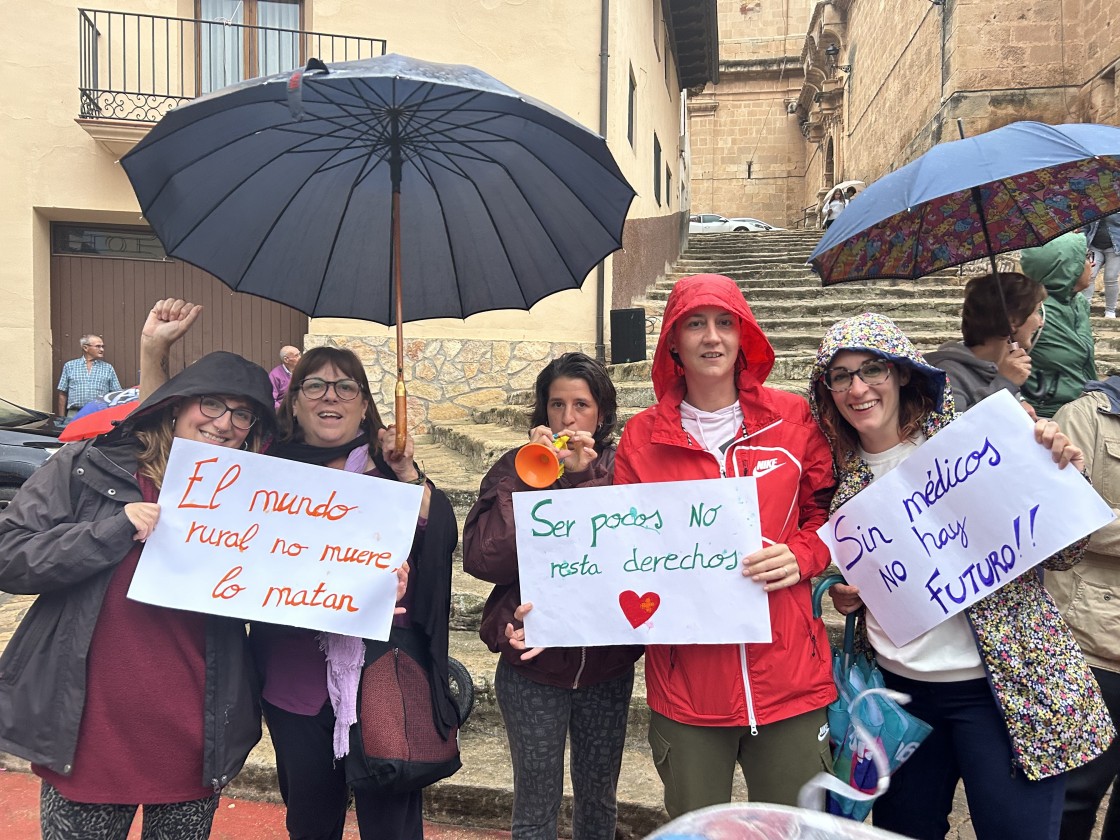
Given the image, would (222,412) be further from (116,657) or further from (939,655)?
(939,655)

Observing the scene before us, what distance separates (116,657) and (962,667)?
2.01m

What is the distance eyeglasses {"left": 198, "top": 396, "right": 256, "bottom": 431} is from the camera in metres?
1.97

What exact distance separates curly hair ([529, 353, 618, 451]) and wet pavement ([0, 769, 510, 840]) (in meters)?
1.74

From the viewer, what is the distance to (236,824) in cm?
299

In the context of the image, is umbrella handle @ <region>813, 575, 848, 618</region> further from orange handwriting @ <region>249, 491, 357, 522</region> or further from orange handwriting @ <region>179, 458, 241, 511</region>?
orange handwriting @ <region>179, 458, 241, 511</region>

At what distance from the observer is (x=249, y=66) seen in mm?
9492

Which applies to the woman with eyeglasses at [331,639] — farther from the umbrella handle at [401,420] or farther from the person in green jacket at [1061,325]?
the person in green jacket at [1061,325]

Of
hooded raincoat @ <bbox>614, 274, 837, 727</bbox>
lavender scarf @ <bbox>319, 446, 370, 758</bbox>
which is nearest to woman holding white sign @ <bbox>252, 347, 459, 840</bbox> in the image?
lavender scarf @ <bbox>319, 446, 370, 758</bbox>

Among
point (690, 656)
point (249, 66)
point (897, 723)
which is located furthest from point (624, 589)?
point (249, 66)

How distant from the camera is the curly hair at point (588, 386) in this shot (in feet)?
7.23

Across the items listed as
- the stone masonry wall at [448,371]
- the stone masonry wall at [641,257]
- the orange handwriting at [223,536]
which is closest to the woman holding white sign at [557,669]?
the orange handwriting at [223,536]

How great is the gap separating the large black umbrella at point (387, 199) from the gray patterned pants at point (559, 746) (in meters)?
0.84

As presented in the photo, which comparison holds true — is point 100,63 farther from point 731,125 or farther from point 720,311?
point 731,125

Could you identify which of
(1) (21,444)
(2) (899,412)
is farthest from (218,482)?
(1) (21,444)
